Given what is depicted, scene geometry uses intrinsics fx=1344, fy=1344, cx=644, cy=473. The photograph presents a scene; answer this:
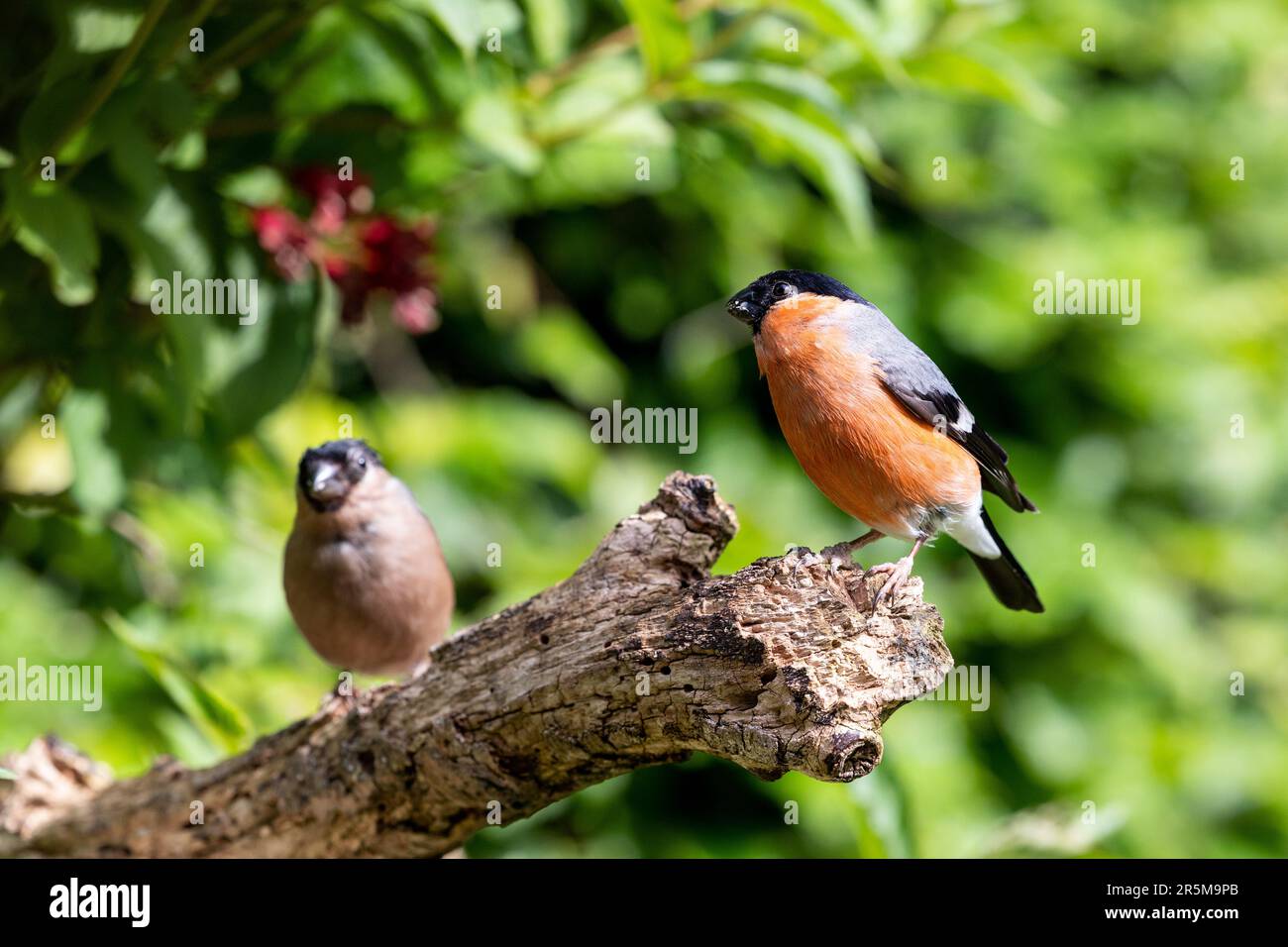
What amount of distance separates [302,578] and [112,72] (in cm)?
145

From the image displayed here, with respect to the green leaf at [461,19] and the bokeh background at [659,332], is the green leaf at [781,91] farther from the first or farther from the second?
the green leaf at [461,19]

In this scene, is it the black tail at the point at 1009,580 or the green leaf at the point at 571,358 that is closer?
the black tail at the point at 1009,580

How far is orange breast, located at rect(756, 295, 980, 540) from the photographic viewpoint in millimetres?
2633

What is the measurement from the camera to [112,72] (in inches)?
123

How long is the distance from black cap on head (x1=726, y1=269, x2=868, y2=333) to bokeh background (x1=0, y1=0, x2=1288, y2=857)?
0.97m

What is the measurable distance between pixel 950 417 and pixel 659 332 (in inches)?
159

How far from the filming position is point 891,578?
263cm

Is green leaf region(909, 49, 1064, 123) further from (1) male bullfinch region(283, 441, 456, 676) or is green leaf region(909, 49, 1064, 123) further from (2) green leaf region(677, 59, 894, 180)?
(1) male bullfinch region(283, 441, 456, 676)

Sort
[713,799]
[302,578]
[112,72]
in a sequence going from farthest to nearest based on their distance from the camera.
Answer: [713,799] < [302,578] < [112,72]

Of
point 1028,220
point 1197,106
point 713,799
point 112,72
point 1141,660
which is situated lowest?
point 713,799

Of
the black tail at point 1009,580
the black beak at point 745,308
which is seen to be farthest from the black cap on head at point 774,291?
the black tail at point 1009,580

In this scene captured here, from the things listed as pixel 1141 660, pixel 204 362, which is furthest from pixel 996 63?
pixel 1141 660

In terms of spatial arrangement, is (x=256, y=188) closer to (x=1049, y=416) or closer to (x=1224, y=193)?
(x=1049, y=416)

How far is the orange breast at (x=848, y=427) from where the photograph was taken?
2.63 m
